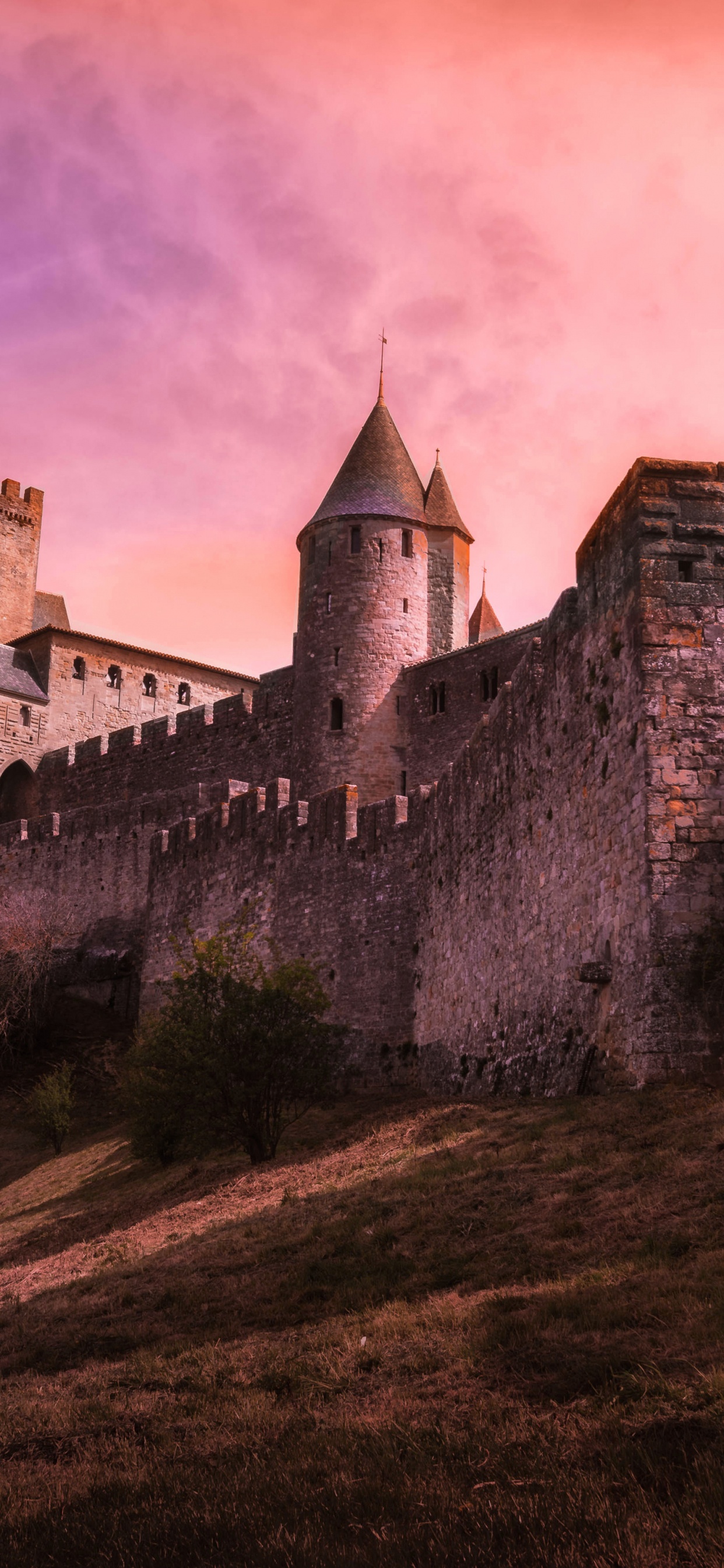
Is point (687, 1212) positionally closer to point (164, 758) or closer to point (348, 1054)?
point (348, 1054)

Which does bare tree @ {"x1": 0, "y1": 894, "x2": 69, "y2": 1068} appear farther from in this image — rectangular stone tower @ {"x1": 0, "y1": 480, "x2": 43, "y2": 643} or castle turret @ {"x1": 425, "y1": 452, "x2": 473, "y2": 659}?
rectangular stone tower @ {"x1": 0, "y1": 480, "x2": 43, "y2": 643}

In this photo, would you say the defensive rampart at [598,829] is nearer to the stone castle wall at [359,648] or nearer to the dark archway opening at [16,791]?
the stone castle wall at [359,648]

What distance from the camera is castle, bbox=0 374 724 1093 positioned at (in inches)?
448

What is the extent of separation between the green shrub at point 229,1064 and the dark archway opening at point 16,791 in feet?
95.7

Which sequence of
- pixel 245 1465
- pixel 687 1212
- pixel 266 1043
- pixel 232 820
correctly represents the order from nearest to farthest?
1. pixel 245 1465
2. pixel 687 1212
3. pixel 266 1043
4. pixel 232 820

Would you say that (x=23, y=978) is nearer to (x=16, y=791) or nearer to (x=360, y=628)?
(x=360, y=628)

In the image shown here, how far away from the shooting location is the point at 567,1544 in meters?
4.20

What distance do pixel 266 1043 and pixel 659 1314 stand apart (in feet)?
45.0

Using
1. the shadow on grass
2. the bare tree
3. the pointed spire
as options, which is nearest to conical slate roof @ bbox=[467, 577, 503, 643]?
the pointed spire

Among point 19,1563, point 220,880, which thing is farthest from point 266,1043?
point 19,1563

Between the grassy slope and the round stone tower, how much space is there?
25.5m

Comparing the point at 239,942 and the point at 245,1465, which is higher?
the point at 239,942

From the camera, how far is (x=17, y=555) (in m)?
66.7

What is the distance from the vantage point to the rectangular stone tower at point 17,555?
211ft
